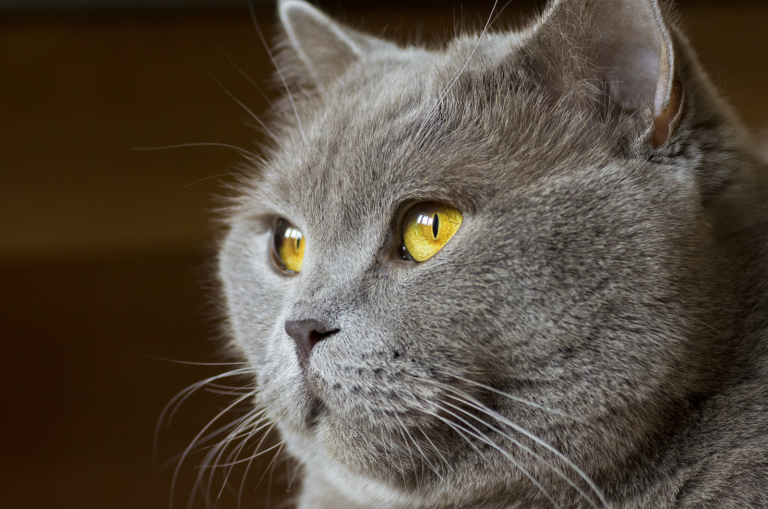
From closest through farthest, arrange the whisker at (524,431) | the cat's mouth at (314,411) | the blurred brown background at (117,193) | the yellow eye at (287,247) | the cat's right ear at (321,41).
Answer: the whisker at (524,431) < the cat's mouth at (314,411) < the yellow eye at (287,247) < the cat's right ear at (321,41) < the blurred brown background at (117,193)

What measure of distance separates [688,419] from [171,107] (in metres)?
1.52

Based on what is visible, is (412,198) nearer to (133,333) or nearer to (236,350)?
(236,350)

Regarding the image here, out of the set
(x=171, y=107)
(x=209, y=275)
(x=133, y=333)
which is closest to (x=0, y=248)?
(x=133, y=333)

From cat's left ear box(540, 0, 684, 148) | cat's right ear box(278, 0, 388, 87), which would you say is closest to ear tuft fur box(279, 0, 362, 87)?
cat's right ear box(278, 0, 388, 87)

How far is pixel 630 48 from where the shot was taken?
73 centimetres

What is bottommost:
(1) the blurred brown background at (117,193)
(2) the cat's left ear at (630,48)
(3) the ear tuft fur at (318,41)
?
(1) the blurred brown background at (117,193)

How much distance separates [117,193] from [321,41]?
991 millimetres

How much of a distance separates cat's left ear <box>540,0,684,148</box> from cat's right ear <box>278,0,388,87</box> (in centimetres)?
46

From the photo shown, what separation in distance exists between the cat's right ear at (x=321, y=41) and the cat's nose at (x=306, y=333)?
0.54 meters

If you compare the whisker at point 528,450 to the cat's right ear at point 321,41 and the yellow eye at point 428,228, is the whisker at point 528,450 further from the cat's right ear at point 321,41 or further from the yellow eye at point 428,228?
the cat's right ear at point 321,41

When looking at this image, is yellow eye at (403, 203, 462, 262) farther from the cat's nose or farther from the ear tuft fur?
the ear tuft fur

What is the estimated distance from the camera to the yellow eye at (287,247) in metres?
0.97

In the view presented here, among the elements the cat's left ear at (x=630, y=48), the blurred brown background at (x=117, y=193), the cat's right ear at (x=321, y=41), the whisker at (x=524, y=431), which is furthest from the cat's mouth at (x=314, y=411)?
the blurred brown background at (x=117, y=193)

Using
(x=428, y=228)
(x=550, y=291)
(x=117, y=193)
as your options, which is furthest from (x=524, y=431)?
(x=117, y=193)
